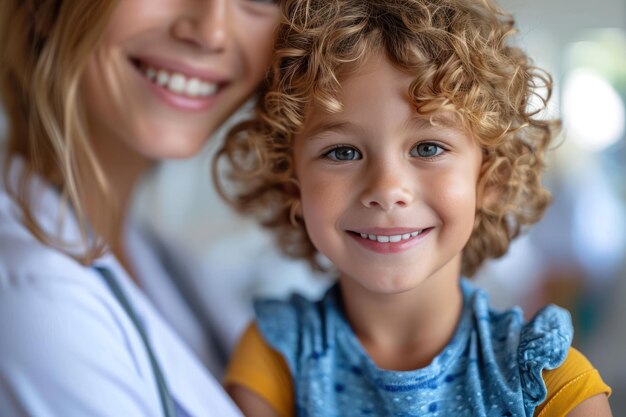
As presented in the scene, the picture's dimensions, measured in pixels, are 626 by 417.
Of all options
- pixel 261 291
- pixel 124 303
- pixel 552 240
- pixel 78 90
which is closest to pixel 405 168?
pixel 124 303

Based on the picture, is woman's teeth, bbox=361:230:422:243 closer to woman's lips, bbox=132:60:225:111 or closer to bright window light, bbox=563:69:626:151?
woman's lips, bbox=132:60:225:111

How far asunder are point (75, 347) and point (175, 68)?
533mm

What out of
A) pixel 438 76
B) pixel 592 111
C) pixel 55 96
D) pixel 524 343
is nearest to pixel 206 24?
pixel 55 96

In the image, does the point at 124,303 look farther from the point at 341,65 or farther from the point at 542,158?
the point at 542,158

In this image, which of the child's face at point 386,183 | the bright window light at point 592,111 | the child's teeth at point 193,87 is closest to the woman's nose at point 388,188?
the child's face at point 386,183

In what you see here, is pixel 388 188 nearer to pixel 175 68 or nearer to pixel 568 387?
pixel 568 387

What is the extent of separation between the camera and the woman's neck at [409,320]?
1.04 meters

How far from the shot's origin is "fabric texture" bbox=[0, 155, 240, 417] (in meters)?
0.91

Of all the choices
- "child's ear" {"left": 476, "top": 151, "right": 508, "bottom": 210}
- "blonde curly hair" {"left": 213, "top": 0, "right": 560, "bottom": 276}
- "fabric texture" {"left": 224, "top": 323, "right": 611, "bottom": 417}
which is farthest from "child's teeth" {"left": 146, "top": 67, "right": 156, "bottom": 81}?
"child's ear" {"left": 476, "top": 151, "right": 508, "bottom": 210}

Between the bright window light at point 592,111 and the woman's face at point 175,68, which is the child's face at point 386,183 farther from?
the bright window light at point 592,111

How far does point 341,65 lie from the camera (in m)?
0.95

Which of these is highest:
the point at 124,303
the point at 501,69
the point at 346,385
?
the point at 501,69

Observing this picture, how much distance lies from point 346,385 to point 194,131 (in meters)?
0.54

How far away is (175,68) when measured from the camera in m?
1.25
